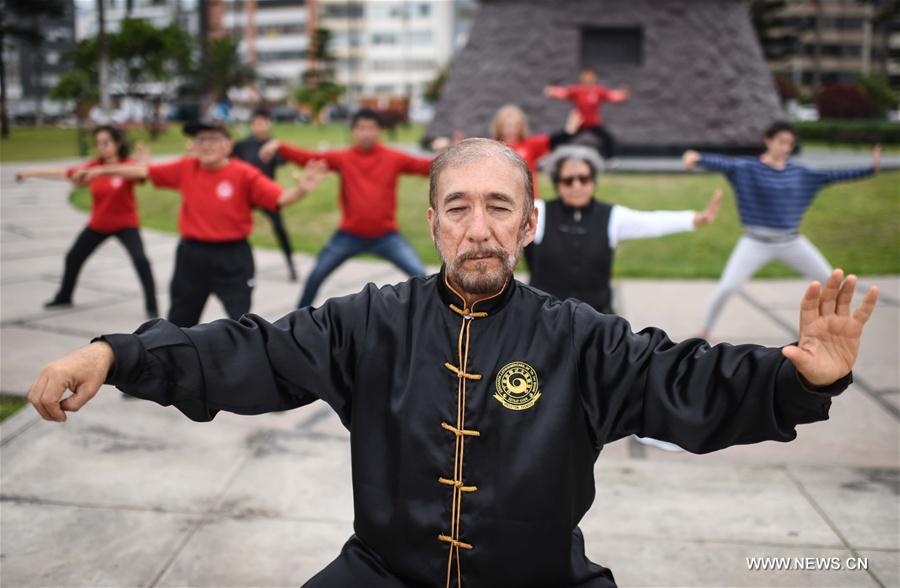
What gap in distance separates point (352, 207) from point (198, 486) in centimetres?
323

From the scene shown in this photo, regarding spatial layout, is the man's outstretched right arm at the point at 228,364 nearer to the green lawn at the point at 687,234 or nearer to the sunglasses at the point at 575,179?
the sunglasses at the point at 575,179

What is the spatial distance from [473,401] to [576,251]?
2.99 m

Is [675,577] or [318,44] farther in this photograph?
[318,44]

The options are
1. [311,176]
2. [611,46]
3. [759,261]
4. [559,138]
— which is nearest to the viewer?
[311,176]

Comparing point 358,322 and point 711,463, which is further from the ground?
point 358,322

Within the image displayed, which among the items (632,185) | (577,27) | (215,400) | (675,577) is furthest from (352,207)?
(577,27)

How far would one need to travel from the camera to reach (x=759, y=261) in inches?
271

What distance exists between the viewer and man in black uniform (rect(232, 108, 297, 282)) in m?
9.62

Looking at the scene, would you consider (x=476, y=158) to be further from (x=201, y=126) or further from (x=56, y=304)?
(x=56, y=304)

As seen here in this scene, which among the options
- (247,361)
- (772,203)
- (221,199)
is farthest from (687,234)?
(247,361)

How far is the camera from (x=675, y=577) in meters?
3.38

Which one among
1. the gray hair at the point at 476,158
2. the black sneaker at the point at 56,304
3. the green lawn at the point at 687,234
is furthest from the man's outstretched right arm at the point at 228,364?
the green lawn at the point at 687,234

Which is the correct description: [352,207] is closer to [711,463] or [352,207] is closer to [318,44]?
[711,463]

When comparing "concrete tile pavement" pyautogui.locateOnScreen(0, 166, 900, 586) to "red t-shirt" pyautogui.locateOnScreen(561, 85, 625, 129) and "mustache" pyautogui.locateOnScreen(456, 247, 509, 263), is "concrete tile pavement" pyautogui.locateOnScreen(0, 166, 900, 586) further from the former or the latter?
"red t-shirt" pyautogui.locateOnScreen(561, 85, 625, 129)
